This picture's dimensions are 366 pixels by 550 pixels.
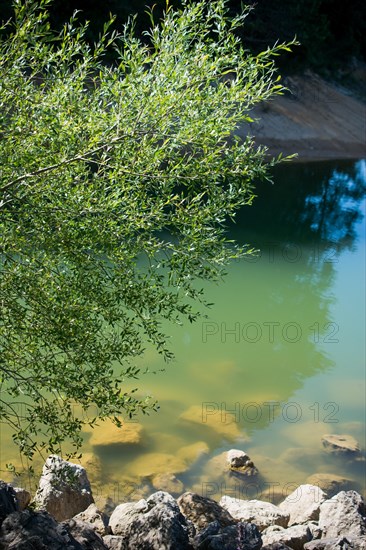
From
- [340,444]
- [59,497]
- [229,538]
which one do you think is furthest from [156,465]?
[229,538]

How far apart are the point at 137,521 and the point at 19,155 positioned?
2.96 meters

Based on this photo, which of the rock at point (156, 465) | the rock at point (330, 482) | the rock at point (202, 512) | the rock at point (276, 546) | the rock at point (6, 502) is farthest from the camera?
the rock at point (330, 482)

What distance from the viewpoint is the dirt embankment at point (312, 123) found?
103 ft

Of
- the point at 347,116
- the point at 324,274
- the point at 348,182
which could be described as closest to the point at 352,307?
the point at 324,274

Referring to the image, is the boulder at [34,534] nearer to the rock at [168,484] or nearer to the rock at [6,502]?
the rock at [6,502]

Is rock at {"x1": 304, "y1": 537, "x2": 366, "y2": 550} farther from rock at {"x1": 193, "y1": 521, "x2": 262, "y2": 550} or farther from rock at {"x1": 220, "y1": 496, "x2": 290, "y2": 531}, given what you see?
rock at {"x1": 220, "y1": 496, "x2": 290, "y2": 531}

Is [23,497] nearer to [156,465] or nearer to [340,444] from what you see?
[156,465]

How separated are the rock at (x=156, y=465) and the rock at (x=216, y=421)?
0.91 meters

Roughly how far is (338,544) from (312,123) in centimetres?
2846

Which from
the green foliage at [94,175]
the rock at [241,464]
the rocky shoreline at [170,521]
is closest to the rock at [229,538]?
the rocky shoreline at [170,521]

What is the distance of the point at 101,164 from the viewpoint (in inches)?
233

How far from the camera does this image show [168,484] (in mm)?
9125

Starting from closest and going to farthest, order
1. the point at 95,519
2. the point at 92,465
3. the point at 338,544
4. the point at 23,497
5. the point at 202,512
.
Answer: the point at 338,544
the point at 95,519
the point at 202,512
the point at 23,497
the point at 92,465

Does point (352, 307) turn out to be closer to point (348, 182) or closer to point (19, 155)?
point (19, 155)
